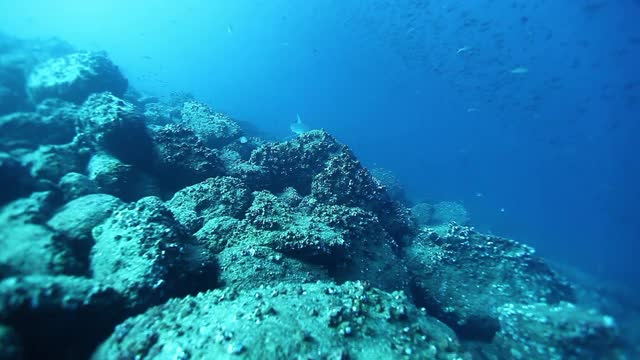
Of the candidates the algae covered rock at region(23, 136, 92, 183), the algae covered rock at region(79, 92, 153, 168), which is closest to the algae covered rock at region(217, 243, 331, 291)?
the algae covered rock at region(79, 92, 153, 168)

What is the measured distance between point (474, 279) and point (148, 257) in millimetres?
7917

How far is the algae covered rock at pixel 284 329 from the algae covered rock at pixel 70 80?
40.8 feet

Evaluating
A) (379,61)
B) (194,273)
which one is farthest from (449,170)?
(194,273)

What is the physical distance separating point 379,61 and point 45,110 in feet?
387

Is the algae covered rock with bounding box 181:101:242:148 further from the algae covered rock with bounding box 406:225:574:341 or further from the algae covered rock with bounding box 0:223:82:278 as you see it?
the algae covered rock with bounding box 0:223:82:278

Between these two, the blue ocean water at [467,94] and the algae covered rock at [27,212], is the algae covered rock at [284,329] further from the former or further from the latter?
the blue ocean water at [467,94]

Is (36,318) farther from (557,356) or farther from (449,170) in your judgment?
(449,170)

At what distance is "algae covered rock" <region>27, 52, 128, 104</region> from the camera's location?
1344cm

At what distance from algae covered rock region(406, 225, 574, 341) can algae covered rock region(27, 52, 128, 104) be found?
1285cm

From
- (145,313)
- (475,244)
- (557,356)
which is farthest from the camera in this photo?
(475,244)

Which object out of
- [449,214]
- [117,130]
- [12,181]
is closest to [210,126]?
[117,130]

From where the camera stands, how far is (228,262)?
19.9 feet

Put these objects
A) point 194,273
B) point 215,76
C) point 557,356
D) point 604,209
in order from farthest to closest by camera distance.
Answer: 1. point 215,76
2. point 604,209
3. point 557,356
4. point 194,273

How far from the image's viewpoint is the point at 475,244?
35.2 ft
